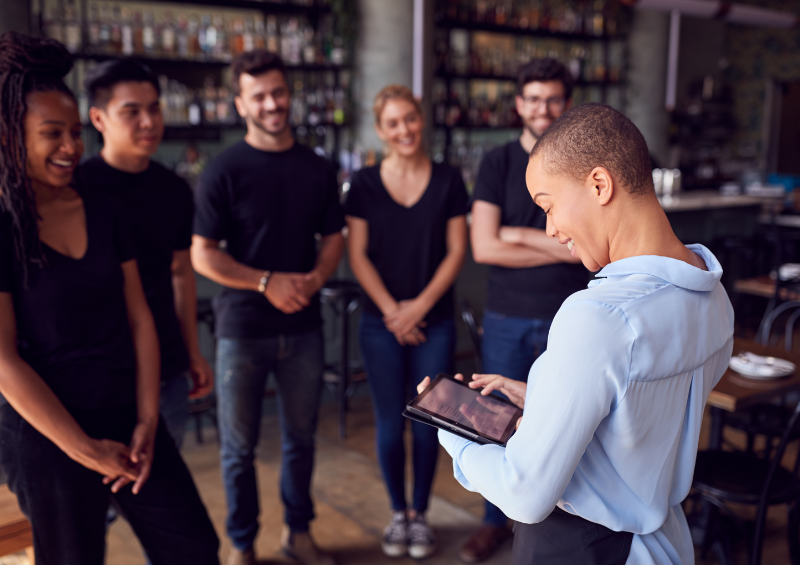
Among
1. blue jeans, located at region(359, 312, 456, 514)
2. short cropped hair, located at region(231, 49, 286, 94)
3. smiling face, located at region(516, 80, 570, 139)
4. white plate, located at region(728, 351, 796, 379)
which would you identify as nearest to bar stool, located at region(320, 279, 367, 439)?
blue jeans, located at region(359, 312, 456, 514)

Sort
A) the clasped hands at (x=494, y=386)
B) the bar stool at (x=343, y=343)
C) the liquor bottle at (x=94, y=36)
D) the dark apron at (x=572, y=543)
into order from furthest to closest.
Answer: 1. the liquor bottle at (x=94, y=36)
2. the bar stool at (x=343, y=343)
3. the clasped hands at (x=494, y=386)
4. the dark apron at (x=572, y=543)

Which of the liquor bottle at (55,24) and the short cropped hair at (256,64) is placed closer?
the short cropped hair at (256,64)

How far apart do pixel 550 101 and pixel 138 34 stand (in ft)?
12.7

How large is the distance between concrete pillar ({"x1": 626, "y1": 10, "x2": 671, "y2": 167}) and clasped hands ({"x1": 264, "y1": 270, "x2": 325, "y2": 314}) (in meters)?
6.54

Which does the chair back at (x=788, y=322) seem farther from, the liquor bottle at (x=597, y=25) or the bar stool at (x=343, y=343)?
the liquor bottle at (x=597, y=25)

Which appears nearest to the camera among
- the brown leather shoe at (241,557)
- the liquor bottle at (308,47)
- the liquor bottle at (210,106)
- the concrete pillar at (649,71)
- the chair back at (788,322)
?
the brown leather shoe at (241,557)

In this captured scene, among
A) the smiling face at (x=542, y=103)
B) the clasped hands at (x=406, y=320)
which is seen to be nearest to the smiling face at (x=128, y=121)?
the clasped hands at (x=406, y=320)

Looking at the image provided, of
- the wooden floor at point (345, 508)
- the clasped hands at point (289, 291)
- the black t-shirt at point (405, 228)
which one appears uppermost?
the black t-shirt at point (405, 228)

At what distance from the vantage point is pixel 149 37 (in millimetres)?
5117

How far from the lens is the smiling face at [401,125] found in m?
2.41

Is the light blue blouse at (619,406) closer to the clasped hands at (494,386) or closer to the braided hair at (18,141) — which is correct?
the clasped hands at (494,386)

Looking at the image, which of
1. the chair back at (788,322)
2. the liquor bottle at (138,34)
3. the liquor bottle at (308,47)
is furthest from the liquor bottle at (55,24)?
the chair back at (788,322)

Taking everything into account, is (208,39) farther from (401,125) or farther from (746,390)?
(746,390)

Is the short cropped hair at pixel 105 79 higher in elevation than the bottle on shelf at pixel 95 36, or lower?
lower
